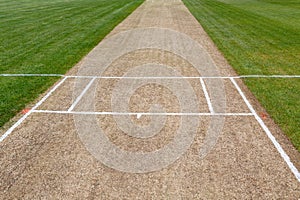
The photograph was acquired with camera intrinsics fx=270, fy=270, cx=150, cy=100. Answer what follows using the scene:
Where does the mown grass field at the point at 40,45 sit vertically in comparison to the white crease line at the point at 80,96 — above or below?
above

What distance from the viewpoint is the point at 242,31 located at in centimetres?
2298

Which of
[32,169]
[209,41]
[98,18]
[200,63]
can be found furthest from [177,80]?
[98,18]

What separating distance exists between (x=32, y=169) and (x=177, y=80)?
24.4 feet

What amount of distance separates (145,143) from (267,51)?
41.7 ft

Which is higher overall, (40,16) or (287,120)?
(40,16)

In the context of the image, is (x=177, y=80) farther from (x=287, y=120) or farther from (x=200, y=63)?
(x=287, y=120)

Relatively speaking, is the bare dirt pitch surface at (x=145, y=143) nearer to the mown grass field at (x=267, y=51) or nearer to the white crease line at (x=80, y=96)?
the white crease line at (x=80, y=96)

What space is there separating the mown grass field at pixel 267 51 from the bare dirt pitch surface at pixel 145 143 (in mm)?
892

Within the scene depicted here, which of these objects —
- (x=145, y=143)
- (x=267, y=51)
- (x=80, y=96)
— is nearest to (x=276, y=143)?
(x=145, y=143)

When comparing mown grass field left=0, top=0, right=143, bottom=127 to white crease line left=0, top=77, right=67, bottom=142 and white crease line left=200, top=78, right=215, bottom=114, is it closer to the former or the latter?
white crease line left=0, top=77, right=67, bottom=142

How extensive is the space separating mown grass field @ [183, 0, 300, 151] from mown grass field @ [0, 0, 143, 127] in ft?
29.9

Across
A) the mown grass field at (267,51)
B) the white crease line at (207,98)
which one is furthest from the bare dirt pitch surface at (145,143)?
the mown grass field at (267,51)

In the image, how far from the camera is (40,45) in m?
18.7

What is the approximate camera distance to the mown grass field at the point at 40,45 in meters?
11.4
